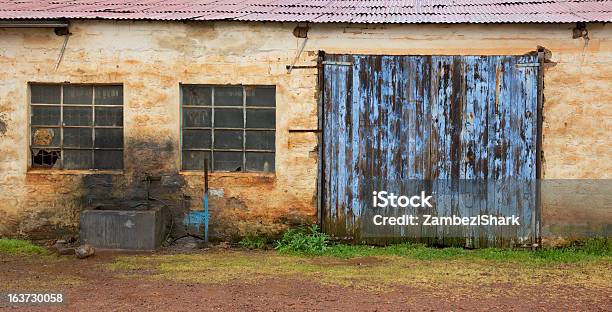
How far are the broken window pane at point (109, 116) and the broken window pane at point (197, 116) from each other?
Answer: 2.73ft

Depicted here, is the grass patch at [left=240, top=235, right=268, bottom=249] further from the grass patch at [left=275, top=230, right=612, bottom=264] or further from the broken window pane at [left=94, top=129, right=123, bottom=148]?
the broken window pane at [left=94, top=129, right=123, bottom=148]

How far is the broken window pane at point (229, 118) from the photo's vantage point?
31.2ft

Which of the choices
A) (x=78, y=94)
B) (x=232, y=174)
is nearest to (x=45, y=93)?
(x=78, y=94)

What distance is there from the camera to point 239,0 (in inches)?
391

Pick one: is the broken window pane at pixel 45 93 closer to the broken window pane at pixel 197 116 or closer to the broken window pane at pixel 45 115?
the broken window pane at pixel 45 115

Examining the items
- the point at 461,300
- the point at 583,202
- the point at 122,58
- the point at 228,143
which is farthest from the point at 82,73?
the point at 583,202

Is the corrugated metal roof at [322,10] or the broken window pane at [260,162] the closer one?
the corrugated metal roof at [322,10]

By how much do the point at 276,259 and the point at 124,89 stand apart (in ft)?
9.56

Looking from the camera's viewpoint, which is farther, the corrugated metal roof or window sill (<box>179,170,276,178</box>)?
window sill (<box>179,170,276,178</box>)

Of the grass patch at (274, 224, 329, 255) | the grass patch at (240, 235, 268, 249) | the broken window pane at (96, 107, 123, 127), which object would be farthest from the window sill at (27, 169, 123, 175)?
the grass patch at (274, 224, 329, 255)

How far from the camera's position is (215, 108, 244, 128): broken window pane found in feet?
31.2

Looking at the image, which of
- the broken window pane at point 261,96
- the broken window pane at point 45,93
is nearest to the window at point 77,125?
the broken window pane at point 45,93

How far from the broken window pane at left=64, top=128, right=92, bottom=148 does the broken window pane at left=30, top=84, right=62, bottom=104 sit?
0.42 meters

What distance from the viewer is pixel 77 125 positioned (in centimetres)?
961
